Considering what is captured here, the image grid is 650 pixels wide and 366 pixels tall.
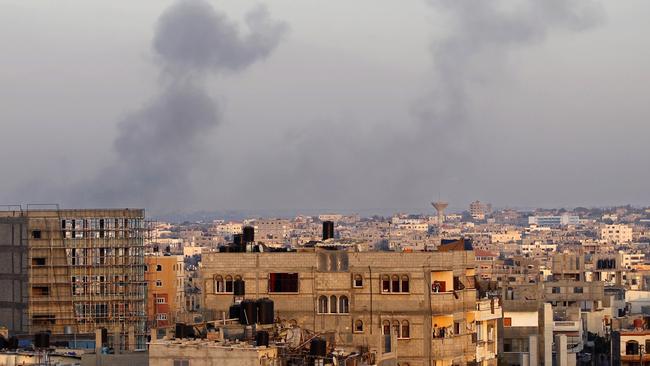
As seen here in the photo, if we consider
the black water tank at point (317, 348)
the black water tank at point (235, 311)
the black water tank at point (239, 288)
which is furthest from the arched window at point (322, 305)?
the black water tank at point (317, 348)

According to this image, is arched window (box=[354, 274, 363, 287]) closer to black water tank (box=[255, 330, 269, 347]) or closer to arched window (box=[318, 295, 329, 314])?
arched window (box=[318, 295, 329, 314])

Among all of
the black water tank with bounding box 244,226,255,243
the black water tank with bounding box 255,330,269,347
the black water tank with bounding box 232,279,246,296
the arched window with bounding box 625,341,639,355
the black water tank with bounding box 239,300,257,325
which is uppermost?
the black water tank with bounding box 244,226,255,243

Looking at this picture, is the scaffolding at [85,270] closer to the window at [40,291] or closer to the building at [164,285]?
the window at [40,291]

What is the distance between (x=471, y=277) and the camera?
62.7 m

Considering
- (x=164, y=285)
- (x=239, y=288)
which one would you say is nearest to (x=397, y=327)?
(x=239, y=288)

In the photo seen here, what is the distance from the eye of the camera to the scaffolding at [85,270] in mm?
87125

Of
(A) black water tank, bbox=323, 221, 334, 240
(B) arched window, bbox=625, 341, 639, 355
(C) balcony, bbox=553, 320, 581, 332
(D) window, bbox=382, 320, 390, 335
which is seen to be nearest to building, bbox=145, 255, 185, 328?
(C) balcony, bbox=553, 320, 581, 332

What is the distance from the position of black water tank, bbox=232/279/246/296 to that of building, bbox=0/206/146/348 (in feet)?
85.7

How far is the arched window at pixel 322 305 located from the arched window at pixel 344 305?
1.19 ft

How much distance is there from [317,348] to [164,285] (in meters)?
83.7

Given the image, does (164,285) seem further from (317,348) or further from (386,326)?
(317,348)

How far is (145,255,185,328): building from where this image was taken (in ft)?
397

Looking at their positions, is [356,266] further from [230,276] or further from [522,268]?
[522,268]

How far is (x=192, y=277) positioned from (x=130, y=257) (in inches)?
2376
